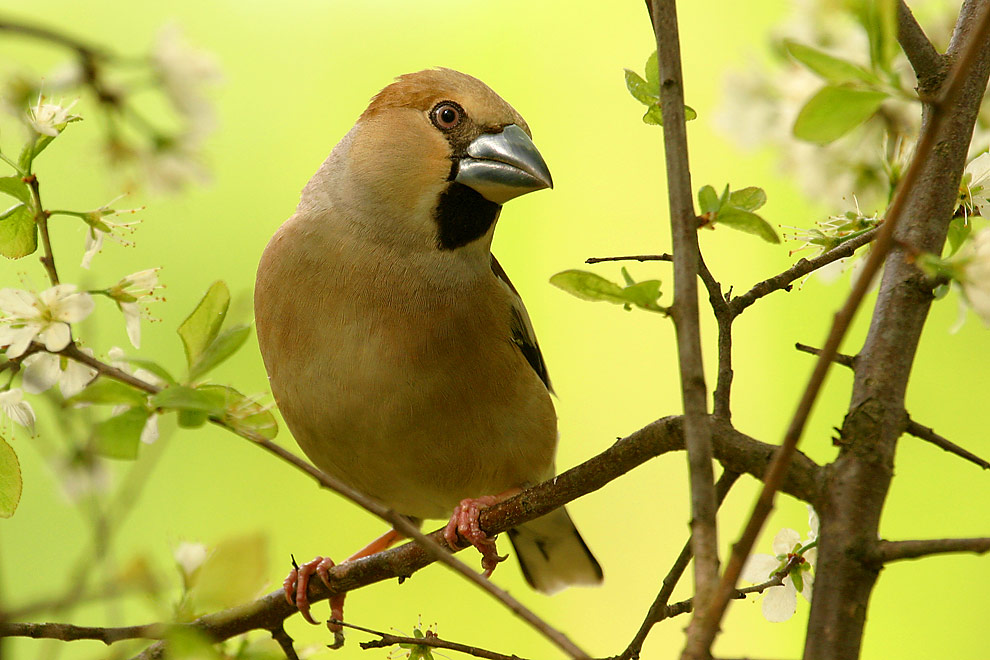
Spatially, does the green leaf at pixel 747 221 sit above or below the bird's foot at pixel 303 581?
above

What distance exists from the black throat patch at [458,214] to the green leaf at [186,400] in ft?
3.78

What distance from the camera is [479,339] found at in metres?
2.01

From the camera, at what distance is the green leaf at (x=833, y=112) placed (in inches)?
34.2

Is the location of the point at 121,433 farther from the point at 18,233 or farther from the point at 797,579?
the point at 797,579

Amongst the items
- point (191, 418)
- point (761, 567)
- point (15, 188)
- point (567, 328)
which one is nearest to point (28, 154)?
point (15, 188)

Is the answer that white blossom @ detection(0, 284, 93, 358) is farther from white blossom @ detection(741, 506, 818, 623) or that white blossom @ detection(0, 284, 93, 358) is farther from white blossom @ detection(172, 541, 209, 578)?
white blossom @ detection(741, 506, 818, 623)

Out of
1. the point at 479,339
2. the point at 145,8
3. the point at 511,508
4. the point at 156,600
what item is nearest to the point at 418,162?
the point at 479,339

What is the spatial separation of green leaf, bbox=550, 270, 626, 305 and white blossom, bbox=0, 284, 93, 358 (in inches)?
18.9

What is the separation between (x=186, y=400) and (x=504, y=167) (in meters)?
1.13

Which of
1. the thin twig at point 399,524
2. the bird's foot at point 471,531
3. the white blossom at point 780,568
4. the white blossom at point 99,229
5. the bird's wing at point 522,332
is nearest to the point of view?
the thin twig at point 399,524

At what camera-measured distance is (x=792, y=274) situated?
3.95 feet

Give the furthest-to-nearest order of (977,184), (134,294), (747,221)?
(977,184)
(134,294)
(747,221)

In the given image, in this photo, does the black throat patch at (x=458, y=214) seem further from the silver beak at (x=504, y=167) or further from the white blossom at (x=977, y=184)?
the white blossom at (x=977, y=184)

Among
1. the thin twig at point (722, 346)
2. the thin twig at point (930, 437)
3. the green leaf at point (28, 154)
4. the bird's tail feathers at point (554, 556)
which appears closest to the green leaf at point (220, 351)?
the green leaf at point (28, 154)
